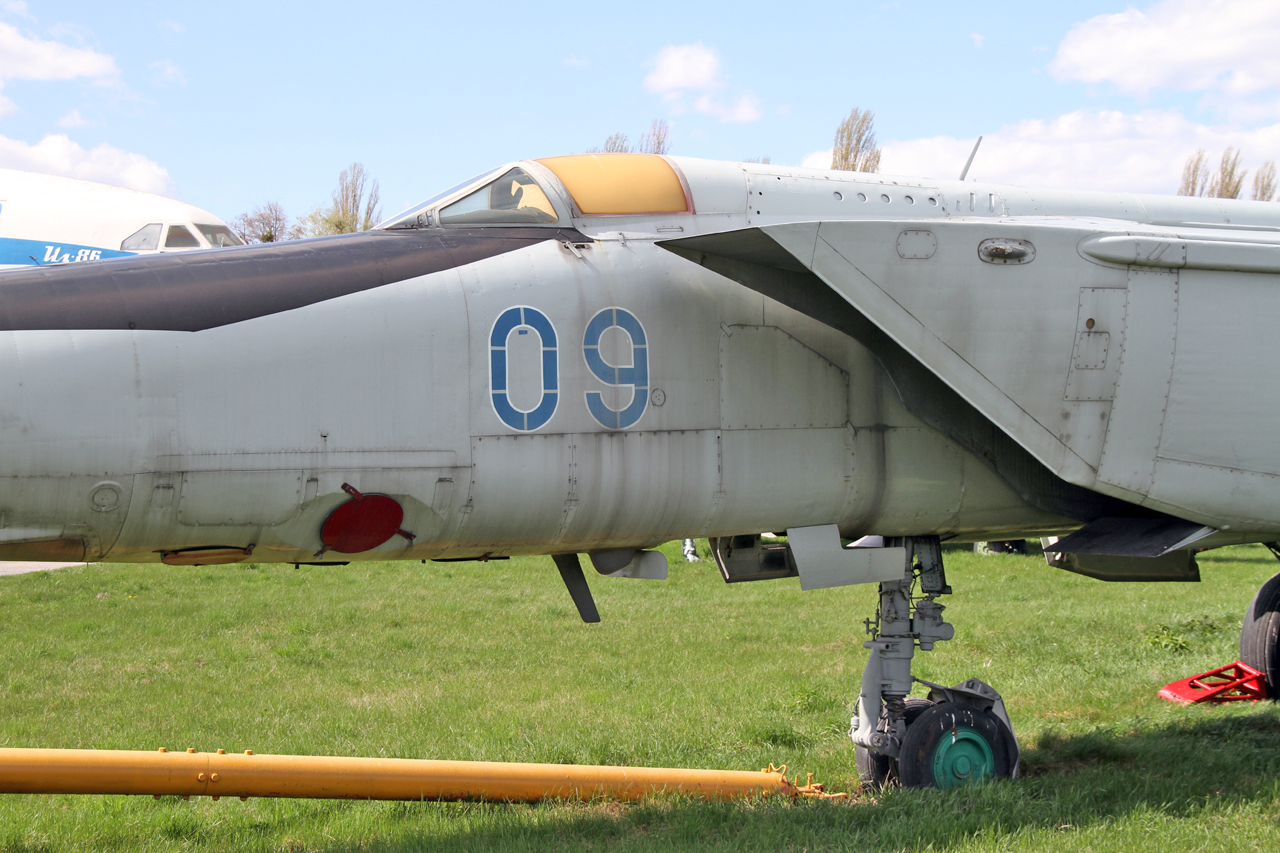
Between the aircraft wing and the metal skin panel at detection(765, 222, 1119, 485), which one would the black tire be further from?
the metal skin panel at detection(765, 222, 1119, 485)

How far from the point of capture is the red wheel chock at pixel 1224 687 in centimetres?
835

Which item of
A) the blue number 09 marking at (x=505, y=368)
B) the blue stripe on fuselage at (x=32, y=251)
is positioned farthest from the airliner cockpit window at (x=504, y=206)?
the blue stripe on fuselage at (x=32, y=251)

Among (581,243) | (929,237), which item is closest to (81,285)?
(581,243)

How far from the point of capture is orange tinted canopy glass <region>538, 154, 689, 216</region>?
514 cm

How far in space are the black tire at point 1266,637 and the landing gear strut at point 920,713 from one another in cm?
382

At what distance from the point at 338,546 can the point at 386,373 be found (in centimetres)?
77

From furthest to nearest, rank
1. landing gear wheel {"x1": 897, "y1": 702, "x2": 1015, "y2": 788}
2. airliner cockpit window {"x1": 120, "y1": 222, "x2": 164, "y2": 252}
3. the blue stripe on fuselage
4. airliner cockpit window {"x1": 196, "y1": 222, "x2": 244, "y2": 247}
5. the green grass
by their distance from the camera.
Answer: airliner cockpit window {"x1": 196, "y1": 222, "x2": 244, "y2": 247}, airliner cockpit window {"x1": 120, "y1": 222, "x2": 164, "y2": 252}, the blue stripe on fuselage, landing gear wheel {"x1": 897, "y1": 702, "x2": 1015, "y2": 788}, the green grass

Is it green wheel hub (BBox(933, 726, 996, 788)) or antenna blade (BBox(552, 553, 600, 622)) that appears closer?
antenna blade (BBox(552, 553, 600, 622))

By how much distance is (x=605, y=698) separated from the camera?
926cm

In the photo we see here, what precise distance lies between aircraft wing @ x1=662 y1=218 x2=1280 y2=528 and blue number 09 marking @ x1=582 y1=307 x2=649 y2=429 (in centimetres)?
46

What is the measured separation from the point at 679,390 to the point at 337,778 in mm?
2683

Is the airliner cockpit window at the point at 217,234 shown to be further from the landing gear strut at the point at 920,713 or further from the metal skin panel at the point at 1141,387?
the metal skin panel at the point at 1141,387

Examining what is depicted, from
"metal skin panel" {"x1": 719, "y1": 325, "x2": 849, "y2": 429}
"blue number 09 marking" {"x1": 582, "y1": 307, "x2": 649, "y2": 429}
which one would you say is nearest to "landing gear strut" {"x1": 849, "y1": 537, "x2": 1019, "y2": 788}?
"metal skin panel" {"x1": 719, "y1": 325, "x2": 849, "y2": 429}

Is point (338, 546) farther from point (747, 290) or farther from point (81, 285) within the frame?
point (747, 290)
